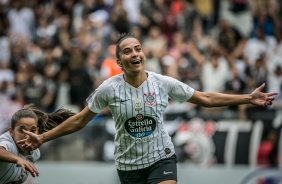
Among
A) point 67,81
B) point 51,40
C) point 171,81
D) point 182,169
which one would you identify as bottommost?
point 182,169

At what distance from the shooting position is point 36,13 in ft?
62.5

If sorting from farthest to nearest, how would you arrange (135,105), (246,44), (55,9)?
(55,9) → (246,44) → (135,105)

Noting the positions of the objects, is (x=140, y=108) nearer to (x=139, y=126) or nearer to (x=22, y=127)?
(x=139, y=126)

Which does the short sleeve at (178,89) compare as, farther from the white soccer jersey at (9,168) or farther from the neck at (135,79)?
the white soccer jersey at (9,168)

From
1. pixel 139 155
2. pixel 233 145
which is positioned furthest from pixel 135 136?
pixel 233 145

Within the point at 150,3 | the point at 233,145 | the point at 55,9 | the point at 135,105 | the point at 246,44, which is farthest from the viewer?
the point at 55,9

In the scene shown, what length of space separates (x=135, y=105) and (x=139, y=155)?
0.52 metres

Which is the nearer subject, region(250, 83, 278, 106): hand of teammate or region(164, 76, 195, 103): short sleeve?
region(250, 83, 278, 106): hand of teammate

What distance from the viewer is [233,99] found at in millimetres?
8234

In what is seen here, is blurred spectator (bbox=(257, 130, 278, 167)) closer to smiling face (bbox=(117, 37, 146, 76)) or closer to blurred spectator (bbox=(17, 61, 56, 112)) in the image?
blurred spectator (bbox=(17, 61, 56, 112))

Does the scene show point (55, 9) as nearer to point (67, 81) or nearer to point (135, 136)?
point (67, 81)

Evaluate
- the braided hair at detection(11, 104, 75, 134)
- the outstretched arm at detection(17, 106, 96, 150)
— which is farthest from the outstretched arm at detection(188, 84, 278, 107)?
the braided hair at detection(11, 104, 75, 134)

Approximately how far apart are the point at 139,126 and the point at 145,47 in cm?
830

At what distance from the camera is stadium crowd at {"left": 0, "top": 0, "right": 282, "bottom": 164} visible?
14.9m
